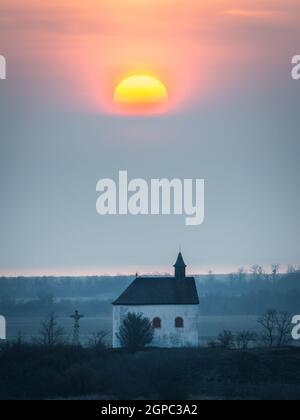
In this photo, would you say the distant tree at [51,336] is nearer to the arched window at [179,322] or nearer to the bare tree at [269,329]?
the arched window at [179,322]

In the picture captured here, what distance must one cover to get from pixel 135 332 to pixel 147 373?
8.04 metres

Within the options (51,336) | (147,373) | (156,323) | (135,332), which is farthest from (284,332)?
(147,373)

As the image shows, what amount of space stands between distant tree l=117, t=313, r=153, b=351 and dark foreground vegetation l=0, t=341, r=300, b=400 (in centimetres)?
167

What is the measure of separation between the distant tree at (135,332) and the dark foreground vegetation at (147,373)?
1668mm

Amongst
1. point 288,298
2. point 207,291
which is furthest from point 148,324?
point 207,291

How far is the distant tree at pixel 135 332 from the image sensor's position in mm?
79938

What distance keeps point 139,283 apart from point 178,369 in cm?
1089

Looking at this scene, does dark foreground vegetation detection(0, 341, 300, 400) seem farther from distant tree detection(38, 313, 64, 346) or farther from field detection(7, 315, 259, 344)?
field detection(7, 315, 259, 344)

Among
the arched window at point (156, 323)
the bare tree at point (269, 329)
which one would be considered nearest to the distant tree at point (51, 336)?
the arched window at point (156, 323)

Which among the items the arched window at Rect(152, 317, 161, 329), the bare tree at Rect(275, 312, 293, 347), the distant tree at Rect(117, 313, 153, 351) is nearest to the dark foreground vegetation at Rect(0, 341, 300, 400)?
the distant tree at Rect(117, 313, 153, 351)

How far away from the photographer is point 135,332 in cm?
8044

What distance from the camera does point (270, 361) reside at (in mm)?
74375
